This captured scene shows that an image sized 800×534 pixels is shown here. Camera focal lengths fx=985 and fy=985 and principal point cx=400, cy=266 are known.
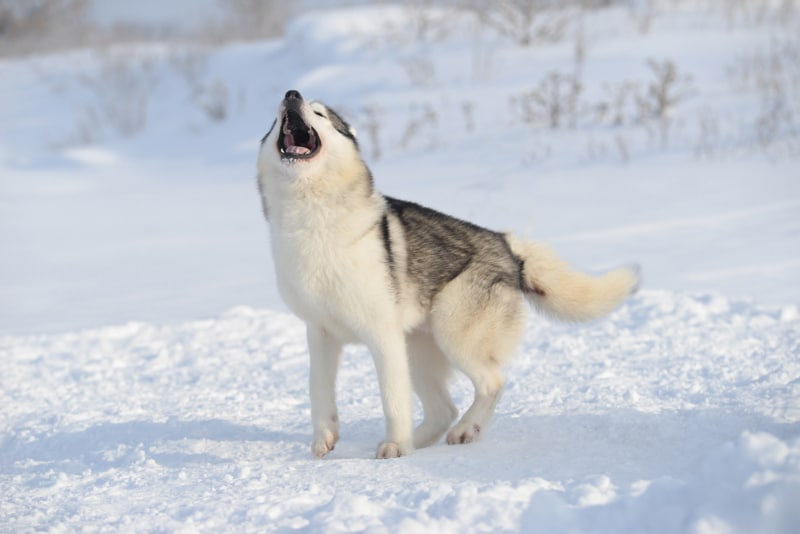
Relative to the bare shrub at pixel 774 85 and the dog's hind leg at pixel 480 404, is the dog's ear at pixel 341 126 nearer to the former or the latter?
the dog's hind leg at pixel 480 404

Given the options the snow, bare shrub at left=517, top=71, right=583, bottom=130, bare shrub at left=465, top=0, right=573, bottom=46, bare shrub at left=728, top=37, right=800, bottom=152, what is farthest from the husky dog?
bare shrub at left=465, top=0, right=573, bottom=46

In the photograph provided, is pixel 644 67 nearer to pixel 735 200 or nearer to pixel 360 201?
pixel 735 200

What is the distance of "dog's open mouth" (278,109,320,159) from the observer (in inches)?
148

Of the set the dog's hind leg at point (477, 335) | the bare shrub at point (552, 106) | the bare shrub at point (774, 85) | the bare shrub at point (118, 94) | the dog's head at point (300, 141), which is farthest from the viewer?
the bare shrub at point (118, 94)

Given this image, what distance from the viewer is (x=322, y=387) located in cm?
405

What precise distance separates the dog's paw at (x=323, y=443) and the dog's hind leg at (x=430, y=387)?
0.41m

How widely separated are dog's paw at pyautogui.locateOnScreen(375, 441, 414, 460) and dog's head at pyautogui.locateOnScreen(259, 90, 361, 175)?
112 centimetres

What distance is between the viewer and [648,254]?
25.8ft

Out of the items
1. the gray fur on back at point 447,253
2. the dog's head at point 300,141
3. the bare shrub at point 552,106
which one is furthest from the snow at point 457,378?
the dog's head at point 300,141

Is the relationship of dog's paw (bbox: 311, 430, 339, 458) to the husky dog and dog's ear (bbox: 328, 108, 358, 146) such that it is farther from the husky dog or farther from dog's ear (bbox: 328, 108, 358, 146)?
dog's ear (bbox: 328, 108, 358, 146)

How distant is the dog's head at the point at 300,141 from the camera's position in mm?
3752

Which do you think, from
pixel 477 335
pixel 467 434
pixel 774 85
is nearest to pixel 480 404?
pixel 467 434

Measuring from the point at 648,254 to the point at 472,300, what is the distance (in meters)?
4.19

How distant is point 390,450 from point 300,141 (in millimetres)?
1273
